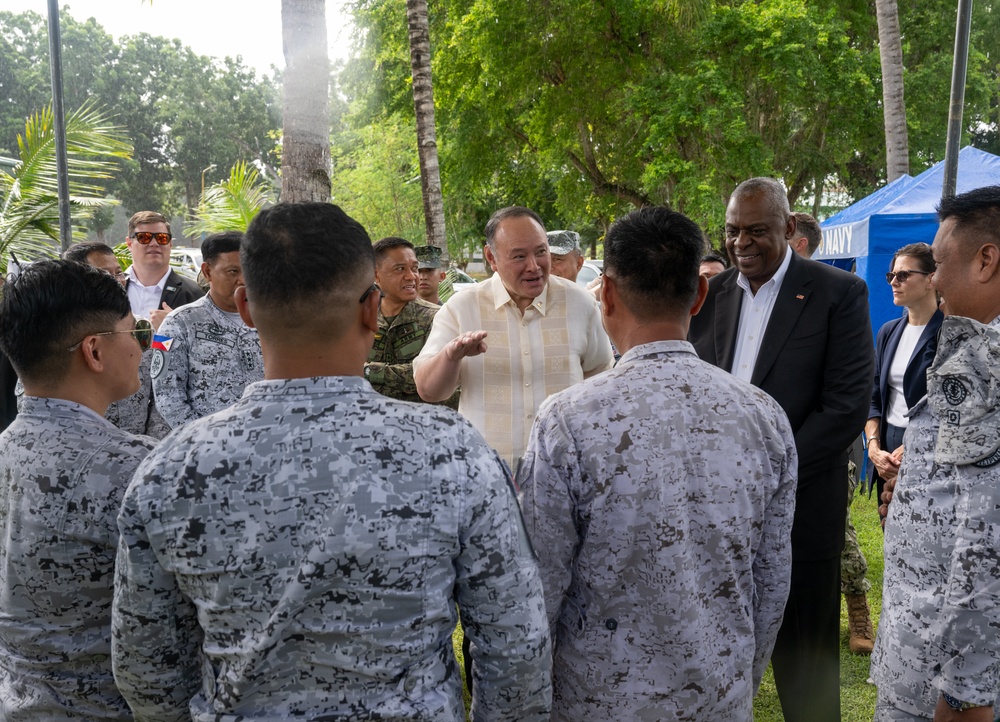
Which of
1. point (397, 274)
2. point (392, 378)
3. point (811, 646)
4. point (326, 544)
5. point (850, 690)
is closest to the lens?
point (326, 544)

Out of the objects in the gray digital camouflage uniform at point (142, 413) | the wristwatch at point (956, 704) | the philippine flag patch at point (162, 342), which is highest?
the philippine flag patch at point (162, 342)

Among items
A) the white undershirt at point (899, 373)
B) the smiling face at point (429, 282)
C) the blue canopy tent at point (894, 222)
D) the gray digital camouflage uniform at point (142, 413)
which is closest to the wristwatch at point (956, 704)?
the white undershirt at point (899, 373)

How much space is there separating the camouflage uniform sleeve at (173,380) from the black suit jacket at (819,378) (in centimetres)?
260

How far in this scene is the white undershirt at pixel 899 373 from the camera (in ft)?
16.0

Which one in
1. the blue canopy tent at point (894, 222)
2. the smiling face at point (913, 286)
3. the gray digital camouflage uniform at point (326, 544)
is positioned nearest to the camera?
the gray digital camouflage uniform at point (326, 544)

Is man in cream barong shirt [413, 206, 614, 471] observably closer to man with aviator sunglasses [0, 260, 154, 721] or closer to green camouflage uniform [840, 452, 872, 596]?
man with aviator sunglasses [0, 260, 154, 721]

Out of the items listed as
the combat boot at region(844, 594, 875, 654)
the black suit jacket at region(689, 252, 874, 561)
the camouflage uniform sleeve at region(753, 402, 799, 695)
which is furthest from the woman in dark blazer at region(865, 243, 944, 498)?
the camouflage uniform sleeve at region(753, 402, 799, 695)

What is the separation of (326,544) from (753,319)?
7.68 ft

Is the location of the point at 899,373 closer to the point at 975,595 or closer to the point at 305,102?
the point at 975,595

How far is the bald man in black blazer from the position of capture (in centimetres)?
303

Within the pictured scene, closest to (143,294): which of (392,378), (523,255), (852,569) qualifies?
(392,378)

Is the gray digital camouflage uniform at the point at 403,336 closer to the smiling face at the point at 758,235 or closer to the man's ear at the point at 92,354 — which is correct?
the smiling face at the point at 758,235

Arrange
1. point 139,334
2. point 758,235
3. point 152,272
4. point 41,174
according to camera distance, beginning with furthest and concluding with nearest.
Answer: point 41,174 < point 152,272 < point 758,235 < point 139,334

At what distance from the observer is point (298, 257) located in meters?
1.55
